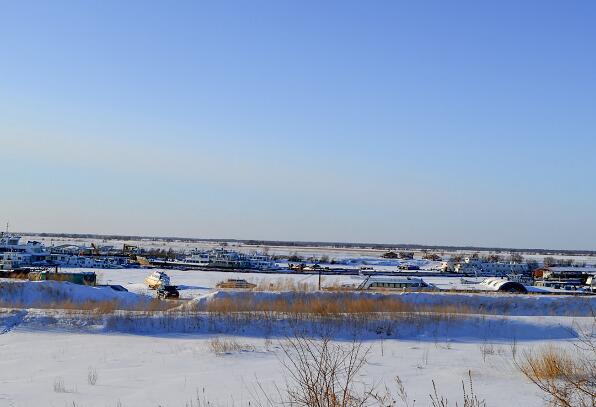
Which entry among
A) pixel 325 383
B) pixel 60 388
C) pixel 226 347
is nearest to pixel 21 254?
pixel 226 347

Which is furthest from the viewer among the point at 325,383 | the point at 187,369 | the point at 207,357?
the point at 207,357

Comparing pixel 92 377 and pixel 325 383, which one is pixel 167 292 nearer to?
pixel 92 377

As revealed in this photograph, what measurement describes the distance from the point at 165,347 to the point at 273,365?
11.6 feet

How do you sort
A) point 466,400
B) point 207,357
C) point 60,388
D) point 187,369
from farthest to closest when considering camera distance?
point 207,357 → point 187,369 → point 60,388 → point 466,400

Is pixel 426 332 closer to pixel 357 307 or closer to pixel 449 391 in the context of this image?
pixel 357 307

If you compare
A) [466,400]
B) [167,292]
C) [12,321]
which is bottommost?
[167,292]

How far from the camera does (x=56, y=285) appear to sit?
26.8 m

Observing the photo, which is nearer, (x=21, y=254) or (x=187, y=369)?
(x=187, y=369)

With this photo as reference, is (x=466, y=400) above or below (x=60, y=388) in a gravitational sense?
above

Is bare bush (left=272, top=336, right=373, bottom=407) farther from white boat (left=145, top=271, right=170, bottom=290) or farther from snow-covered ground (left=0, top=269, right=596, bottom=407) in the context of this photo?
white boat (left=145, top=271, right=170, bottom=290)

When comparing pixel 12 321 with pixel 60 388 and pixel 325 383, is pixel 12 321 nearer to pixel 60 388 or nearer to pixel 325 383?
pixel 60 388

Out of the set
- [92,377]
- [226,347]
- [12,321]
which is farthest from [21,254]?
[92,377]

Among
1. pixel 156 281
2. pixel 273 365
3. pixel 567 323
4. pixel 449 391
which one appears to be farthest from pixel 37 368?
pixel 156 281

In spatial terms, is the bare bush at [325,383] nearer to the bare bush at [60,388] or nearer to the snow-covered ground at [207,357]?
the snow-covered ground at [207,357]
